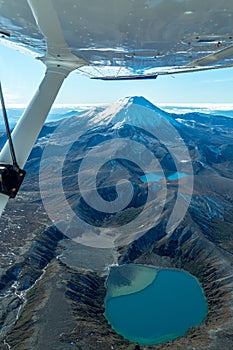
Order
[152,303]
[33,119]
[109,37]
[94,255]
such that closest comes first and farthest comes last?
[109,37] → [33,119] → [152,303] → [94,255]

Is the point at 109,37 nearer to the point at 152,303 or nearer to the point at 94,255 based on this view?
the point at 152,303

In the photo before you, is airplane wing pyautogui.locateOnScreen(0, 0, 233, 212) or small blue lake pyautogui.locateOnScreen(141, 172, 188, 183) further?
small blue lake pyautogui.locateOnScreen(141, 172, 188, 183)

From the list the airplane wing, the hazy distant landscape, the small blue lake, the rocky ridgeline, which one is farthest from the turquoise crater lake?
the small blue lake

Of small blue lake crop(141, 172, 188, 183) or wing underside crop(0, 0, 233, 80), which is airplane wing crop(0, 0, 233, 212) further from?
small blue lake crop(141, 172, 188, 183)

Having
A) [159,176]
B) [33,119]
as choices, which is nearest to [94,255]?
[159,176]

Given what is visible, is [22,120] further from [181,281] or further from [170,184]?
[170,184]

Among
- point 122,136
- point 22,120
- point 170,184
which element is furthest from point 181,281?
point 122,136
